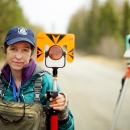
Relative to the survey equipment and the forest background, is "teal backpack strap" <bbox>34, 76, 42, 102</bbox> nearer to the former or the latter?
the survey equipment

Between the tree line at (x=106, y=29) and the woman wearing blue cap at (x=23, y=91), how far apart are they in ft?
98.8

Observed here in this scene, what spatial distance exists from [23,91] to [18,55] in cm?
23

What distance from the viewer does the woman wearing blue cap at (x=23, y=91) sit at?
165 centimetres

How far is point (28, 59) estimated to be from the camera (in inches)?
69.3

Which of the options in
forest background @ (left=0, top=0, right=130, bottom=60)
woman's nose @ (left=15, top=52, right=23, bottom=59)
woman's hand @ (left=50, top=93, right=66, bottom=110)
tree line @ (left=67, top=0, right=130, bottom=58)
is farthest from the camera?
tree line @ (left=67, top=0, right=130, bottom=58)

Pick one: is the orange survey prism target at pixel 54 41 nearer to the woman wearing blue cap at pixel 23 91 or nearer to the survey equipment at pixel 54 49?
the survey equipment at pixel 54 49

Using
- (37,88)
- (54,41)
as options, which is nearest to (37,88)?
(37,88)

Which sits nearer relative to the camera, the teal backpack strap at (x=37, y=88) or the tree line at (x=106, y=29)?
the teal backpack strap at (x=37, y=88)

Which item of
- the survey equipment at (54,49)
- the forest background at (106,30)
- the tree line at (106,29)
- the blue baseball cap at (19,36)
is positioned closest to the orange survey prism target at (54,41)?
the survey equipment at (54,49)

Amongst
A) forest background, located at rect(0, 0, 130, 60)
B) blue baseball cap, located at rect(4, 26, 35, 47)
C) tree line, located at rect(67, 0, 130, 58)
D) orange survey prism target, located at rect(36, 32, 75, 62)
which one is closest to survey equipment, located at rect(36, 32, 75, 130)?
orange survey prism target, located at rect(36, 32, 75, 62)

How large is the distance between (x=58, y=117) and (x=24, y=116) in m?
0.21

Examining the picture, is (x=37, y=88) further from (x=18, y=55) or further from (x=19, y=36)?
(x=19, y=36)

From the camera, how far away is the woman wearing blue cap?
5.42 feet

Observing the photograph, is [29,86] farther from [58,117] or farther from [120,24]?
[120,24]
